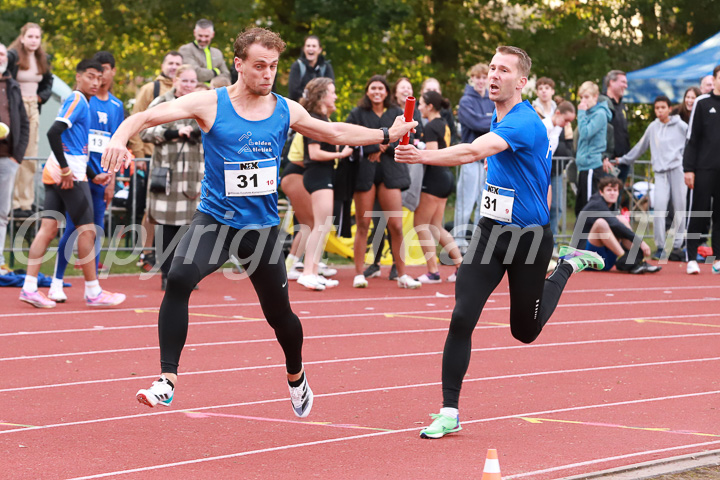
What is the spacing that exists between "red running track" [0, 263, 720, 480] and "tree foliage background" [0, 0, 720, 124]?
2134 cm

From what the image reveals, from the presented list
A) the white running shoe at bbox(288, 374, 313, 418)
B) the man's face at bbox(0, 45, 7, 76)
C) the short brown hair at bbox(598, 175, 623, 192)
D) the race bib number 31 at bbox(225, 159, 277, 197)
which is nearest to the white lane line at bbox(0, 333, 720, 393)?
the white running shoe at bbox(288, 374, 313, 418)

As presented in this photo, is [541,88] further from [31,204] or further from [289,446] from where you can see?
[289,446]

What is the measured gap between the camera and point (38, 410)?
6.62m

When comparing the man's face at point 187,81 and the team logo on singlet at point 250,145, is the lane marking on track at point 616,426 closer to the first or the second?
the team logo on singlet at point 250,145

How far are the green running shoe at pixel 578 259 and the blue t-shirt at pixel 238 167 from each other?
232cm

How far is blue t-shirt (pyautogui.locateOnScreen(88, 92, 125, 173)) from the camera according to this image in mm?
10695

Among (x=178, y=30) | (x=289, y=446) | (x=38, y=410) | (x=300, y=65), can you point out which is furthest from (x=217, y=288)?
(x=178, y=30)

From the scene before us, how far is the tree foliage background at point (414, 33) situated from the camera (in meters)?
32.4

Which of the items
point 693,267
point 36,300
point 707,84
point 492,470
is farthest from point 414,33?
point 492,470

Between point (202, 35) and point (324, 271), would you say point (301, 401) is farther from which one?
point (202, 35)

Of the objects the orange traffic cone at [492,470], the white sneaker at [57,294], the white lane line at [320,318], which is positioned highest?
the orange traffic cone at [492,470]

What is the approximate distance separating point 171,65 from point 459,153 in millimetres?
8598

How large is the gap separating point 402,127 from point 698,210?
9444 millimetres

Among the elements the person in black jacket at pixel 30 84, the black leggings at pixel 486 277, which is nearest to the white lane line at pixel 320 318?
the black leggings at pixel 486 277
